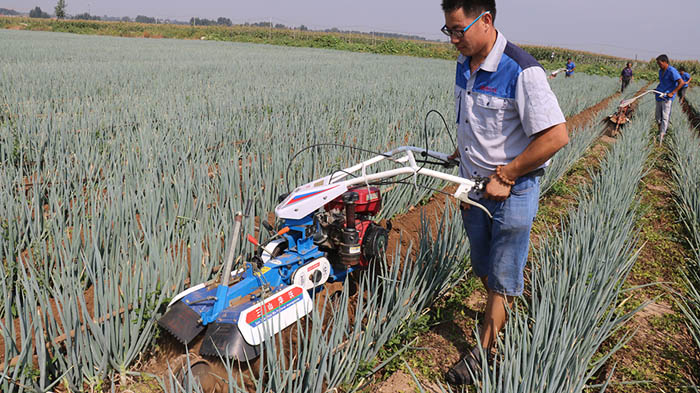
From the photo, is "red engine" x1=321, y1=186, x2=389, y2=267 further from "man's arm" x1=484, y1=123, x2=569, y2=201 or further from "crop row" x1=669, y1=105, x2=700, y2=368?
"crop row" x1=669, y1=105, x2=700, y2=368

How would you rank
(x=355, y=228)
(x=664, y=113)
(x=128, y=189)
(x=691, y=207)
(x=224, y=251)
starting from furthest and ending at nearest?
(x=664, y=113) < (x=691, y=207) < (x=128, y=189) < (x=224, y=251) < (x=355, y=228)

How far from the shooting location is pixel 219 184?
3.01m

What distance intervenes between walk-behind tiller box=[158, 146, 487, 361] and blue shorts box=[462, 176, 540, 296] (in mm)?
142

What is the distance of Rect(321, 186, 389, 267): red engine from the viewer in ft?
6.12

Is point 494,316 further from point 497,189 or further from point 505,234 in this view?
point 497,189

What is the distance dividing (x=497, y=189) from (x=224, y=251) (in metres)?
1.34

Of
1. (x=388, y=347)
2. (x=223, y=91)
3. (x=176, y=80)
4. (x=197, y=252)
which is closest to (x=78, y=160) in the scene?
(x=197, y=252)

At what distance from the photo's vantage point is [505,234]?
176 cm

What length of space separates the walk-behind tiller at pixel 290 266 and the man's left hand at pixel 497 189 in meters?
0.04

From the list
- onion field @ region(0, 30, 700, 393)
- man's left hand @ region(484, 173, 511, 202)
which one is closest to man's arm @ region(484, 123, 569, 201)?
man's left hand @ region(484, 173, 511, 202)

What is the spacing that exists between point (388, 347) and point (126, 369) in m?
1.06

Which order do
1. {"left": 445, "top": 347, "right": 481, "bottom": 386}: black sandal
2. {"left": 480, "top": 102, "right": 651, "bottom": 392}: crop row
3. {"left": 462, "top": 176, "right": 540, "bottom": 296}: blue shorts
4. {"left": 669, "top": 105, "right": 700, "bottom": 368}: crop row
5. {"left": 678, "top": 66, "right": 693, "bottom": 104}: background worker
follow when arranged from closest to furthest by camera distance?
{"left": 480, "top": 102, "right": 651, "bottom": 392}: crop row
{"left": 462, "top": 176, "right": 540, "bottom": 296}: blue shorts
{"left": 445, "top": 347, "right": 481, "bottom": 386}: black sandal
{"left": 669, "top": 105, "right": 700, "bottom": 368}: crop row
{"left": 678, "top": 66, "right": 693, "bottom": 104}: background worker

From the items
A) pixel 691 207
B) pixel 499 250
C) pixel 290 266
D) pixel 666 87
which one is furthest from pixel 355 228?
pixel 666 87

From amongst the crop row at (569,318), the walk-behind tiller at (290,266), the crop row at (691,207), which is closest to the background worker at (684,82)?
the crop row at (691,207)
